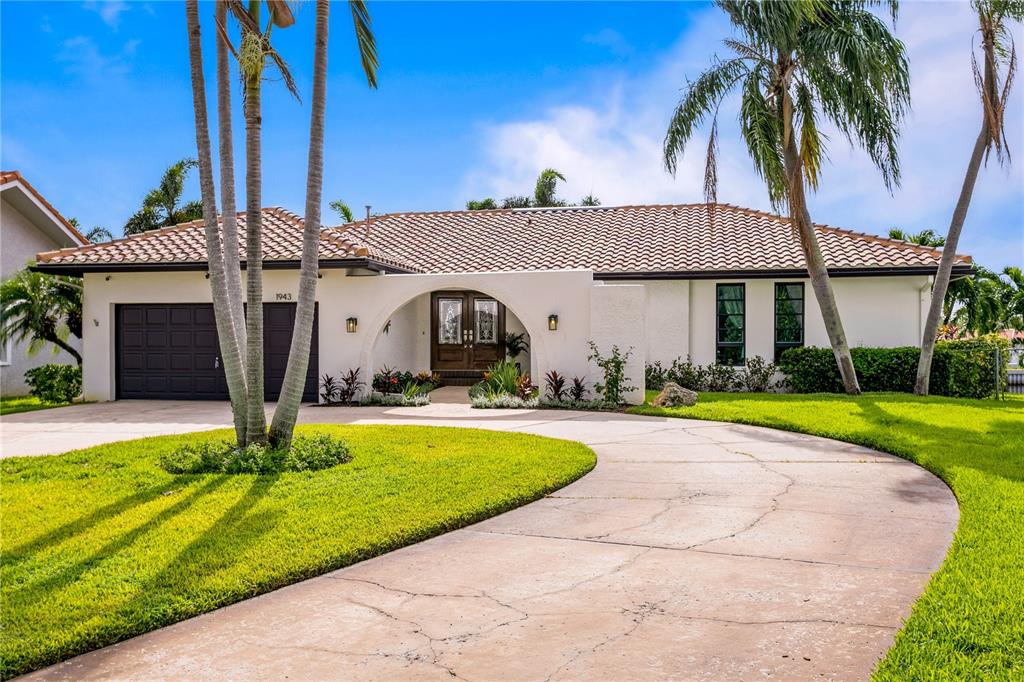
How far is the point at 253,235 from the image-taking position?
880 cm

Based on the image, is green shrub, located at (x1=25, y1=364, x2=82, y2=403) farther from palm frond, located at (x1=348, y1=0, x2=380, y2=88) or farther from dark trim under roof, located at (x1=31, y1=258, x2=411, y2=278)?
palm frond, located at (x1=348, y1=0, x2=380, y2=88)

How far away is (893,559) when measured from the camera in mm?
5438

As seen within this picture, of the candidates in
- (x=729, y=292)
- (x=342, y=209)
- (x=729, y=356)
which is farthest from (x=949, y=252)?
(x=342, y=209)

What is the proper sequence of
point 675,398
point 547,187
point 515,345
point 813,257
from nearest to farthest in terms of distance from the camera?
point 675,398, point 813,257, point 515,345, point 547,187

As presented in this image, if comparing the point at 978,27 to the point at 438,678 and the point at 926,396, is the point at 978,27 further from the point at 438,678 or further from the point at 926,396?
the point at 438,678

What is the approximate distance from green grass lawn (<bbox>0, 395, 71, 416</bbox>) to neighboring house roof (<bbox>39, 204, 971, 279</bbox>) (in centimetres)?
316

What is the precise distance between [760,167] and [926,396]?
6.19 metres

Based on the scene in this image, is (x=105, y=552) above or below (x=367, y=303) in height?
below

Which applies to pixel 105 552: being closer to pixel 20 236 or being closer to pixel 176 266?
pixel 176 266

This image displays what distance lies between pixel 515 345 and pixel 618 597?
676 inches

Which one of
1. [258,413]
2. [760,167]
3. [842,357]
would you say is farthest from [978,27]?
[258,413]

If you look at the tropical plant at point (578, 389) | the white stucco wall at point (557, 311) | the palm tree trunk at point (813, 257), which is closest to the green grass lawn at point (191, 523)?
the tropical plant at point (578, 389)

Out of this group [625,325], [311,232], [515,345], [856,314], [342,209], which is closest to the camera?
[311,232]

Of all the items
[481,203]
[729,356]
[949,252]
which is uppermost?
[481,203]
